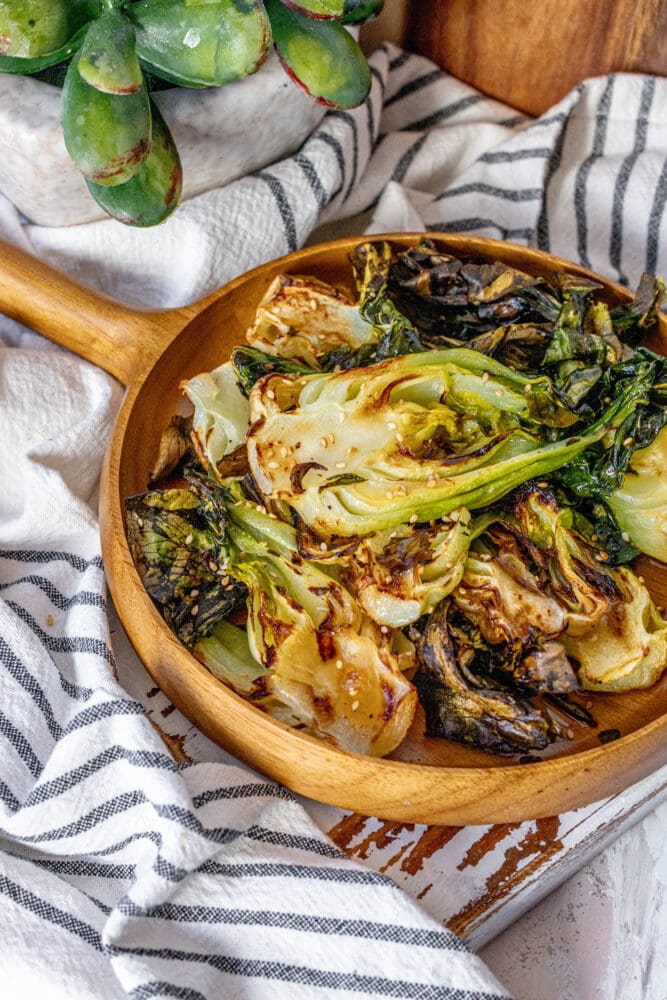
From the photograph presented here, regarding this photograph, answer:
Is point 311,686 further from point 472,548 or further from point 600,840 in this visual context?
point 600,840

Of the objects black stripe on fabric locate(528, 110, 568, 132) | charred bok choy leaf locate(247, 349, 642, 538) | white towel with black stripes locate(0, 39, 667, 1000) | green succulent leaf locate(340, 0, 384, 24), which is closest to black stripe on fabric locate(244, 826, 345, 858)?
white towel with black stripes locate(0, 39, 667, 1000)

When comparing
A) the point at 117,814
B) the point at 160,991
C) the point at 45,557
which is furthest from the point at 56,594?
the point at 160,991

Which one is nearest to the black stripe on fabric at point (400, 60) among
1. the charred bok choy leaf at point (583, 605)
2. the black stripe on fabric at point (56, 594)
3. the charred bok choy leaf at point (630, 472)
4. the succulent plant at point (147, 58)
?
the succulent plant at point (147, 58)

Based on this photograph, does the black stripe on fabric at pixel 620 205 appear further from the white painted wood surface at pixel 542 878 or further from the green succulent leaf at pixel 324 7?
the white painted wood surface at pixel 542 878

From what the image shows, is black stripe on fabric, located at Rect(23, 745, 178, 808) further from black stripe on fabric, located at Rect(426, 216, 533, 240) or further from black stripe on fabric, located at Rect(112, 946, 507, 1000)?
black stripe on fabric, located at Rect(426, 216, 533, 240)

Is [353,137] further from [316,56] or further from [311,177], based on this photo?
[316,56]
